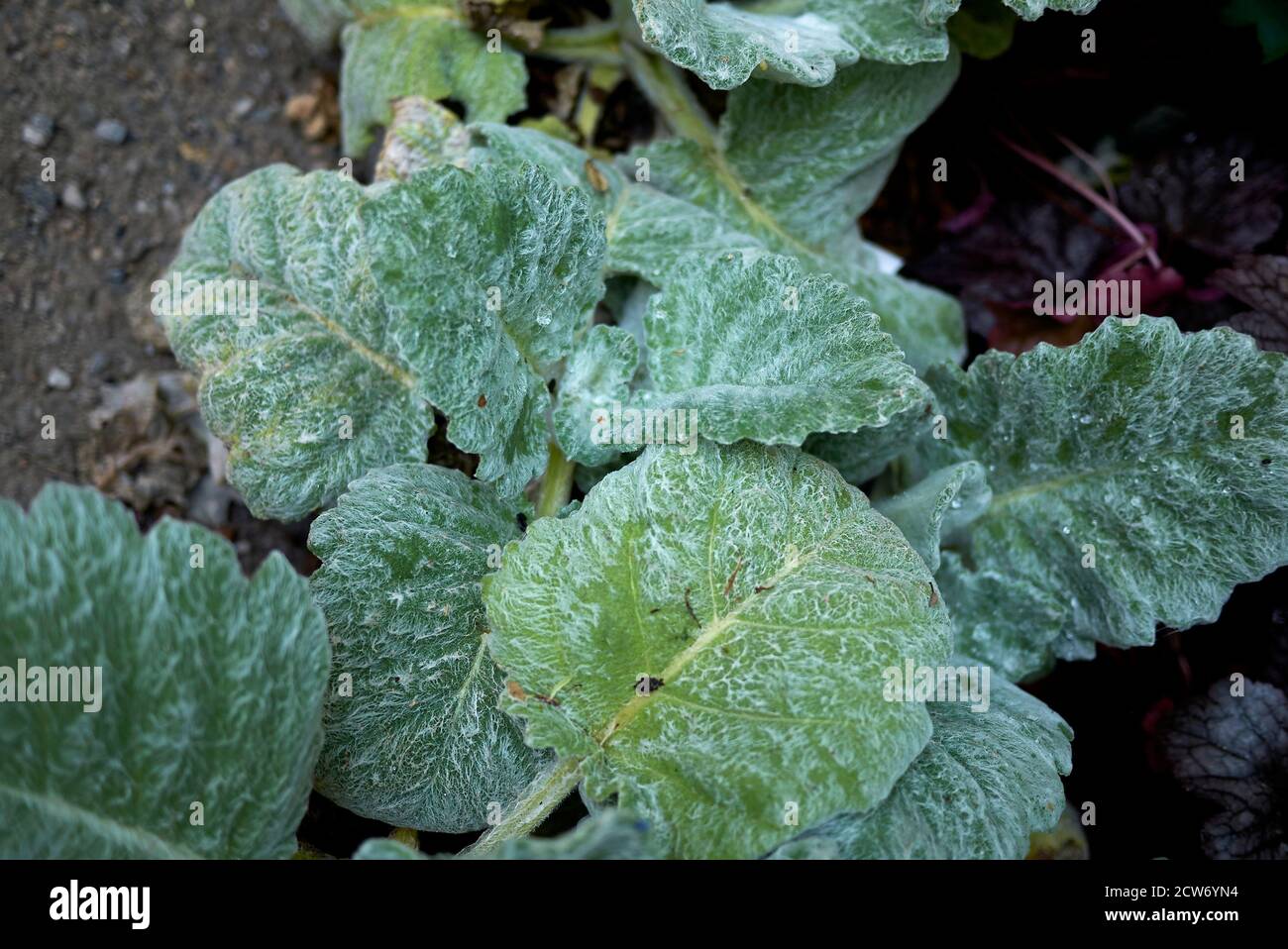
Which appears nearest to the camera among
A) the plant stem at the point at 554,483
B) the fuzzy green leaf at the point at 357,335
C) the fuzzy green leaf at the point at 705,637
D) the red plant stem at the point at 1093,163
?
the fuzzy green leaf at the point at 705,637

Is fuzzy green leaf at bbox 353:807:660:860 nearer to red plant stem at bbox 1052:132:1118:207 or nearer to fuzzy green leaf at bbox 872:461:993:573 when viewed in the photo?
fuzzy green leaf at bbox 872:461:993:573

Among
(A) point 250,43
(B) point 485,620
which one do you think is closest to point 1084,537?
(B) point 485,620

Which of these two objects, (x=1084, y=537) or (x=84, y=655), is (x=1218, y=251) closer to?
(x=1084, y=537)

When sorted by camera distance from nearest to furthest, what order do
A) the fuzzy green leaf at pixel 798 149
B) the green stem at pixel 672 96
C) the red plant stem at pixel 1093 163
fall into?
1. the fuzzy green leaf at pixel 798 149
2. the green stem at pixel 672 96
3. the red plant stem at pixel 1093 163

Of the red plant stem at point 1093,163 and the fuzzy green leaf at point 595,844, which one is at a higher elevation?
the red plant stem at point 1093,163

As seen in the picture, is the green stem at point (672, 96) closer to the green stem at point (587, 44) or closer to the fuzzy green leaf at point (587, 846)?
the green stem at point (587, 44)

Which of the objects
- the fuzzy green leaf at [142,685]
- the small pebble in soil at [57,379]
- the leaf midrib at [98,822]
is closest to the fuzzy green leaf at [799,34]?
the fuzzy green leaf at [142,685]
